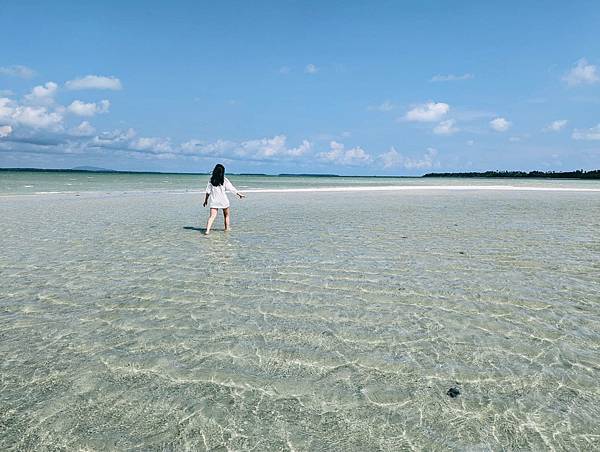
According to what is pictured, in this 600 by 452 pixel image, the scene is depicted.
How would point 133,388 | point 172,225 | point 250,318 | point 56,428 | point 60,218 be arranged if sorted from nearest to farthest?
point 56,428 → point 133,388 → point 250,318 → point 172,225 → point 60,218

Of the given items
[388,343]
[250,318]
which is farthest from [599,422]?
[250,318]

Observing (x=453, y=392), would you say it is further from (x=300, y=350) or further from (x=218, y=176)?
(x=218, y=176)

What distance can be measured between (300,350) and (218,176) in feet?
29.5

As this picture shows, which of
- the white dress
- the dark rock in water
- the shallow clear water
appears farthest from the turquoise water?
the dark rock in water

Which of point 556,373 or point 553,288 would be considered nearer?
point 556,373

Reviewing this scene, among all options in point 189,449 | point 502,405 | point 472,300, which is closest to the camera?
point 189,449

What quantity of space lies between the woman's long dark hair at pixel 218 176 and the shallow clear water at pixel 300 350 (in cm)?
375

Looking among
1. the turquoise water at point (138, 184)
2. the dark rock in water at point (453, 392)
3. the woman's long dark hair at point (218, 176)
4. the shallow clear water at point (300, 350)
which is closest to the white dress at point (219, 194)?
the woman's long dark hair at point (218, 176)

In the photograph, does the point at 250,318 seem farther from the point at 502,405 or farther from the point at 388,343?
the point at 502,405

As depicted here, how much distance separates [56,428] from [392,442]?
252 cm

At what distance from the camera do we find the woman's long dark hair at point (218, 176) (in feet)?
40.9

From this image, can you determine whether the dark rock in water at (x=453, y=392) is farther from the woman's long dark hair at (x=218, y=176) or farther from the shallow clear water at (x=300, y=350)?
the woman's long dark hair at (x=218, y=176)

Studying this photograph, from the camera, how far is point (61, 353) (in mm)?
4430

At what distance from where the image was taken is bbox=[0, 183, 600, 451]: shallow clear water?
10.5 feet
